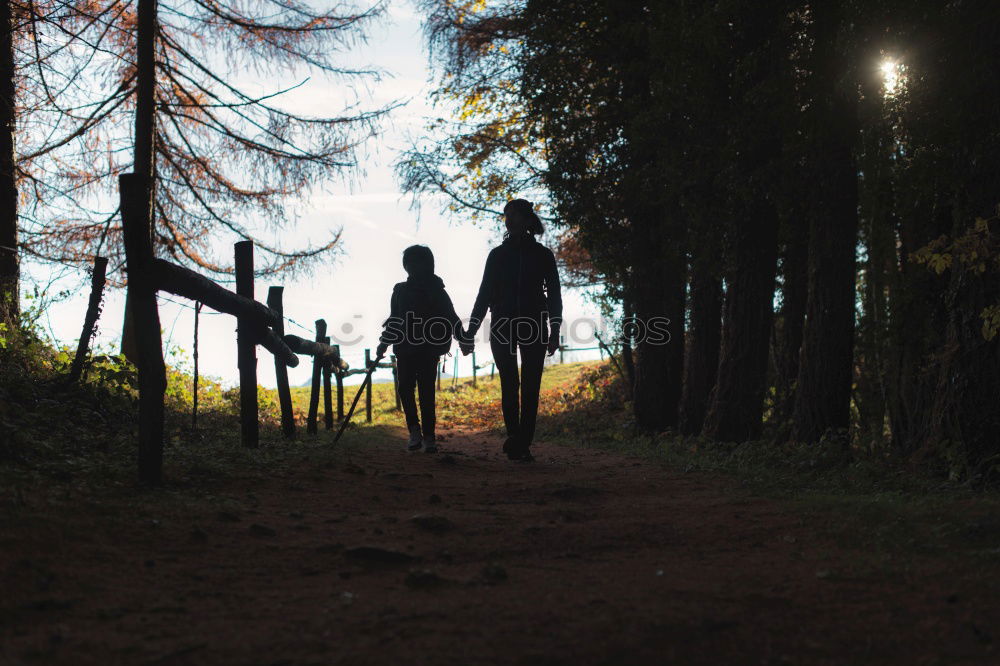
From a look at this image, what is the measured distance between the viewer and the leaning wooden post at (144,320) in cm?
501

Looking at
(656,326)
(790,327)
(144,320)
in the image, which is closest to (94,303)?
(144,320)

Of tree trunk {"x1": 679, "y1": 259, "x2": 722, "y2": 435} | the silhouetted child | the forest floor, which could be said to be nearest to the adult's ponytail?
the silhouetted child

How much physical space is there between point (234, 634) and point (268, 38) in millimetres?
13289

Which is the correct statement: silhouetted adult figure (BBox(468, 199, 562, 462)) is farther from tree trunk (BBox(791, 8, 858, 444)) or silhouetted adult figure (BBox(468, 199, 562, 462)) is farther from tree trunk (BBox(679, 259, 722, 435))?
tree trunk (BBox(679, 259, 722, 435))

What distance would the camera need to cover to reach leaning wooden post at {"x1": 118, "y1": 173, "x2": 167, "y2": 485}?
16.4ft

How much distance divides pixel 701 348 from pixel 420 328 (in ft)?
15.2

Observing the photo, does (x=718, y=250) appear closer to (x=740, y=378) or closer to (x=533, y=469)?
(x=740, y=378)

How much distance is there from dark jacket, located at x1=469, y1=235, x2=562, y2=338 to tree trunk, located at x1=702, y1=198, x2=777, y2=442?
2670 millimetres

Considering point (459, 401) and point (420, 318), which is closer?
point (420, 318)

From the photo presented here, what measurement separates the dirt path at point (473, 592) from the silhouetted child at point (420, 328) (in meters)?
3.93

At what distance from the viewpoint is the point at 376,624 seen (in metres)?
2.79

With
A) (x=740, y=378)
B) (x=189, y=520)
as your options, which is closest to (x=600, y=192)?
(x=740, y=378)

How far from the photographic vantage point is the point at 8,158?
41.7 feet

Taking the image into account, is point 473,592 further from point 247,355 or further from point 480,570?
point 247,355
